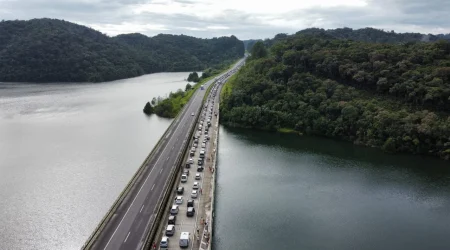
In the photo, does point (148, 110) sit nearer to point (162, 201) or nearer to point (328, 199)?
point (328, 199)

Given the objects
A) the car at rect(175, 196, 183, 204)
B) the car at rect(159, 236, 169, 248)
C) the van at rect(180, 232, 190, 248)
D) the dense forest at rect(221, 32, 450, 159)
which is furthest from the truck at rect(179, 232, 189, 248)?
the dense forest at rect(221, 32, 450, 159)

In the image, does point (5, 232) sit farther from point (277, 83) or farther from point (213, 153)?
point (277, 83)

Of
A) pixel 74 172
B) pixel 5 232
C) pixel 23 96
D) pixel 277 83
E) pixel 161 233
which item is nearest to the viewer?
pixel 161 233

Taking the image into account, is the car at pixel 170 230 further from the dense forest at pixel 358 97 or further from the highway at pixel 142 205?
the dense forest at pixel 358 97

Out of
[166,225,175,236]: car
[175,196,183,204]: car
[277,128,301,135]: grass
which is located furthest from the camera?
[277,128,301,135]: grass

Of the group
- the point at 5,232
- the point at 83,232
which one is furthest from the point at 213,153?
the point at 5,232

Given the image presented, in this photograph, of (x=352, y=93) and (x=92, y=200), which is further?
(x=352, y=93)

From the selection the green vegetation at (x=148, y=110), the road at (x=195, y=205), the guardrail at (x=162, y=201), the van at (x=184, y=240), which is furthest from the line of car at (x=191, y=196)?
the green vegetation at (x=148, y=110)

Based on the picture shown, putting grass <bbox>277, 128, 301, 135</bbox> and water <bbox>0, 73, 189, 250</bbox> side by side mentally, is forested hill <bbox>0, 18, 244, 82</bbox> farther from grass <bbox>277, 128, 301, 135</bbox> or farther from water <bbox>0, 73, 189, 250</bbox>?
grass <bbox>277, 128, 301, 135</bbox>
